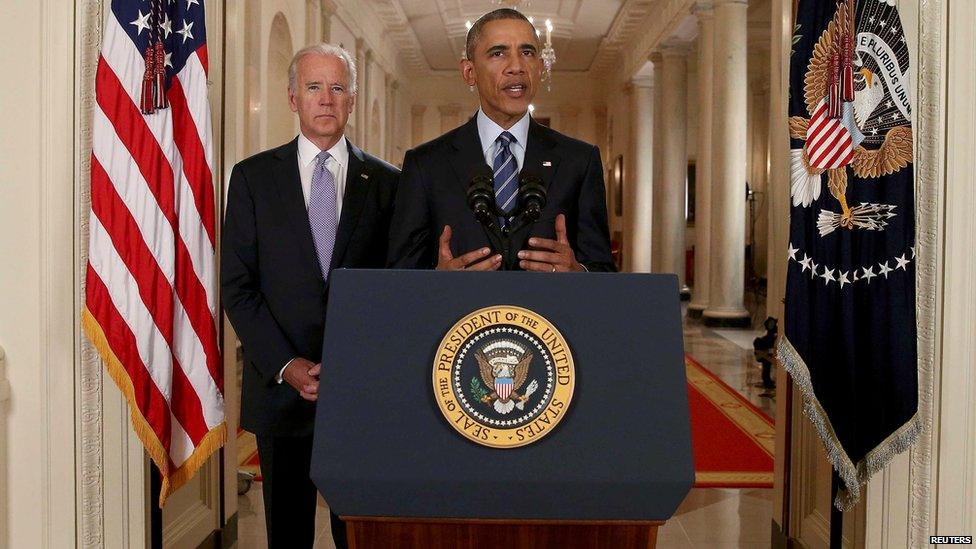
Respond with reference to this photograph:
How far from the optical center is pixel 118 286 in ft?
8.90

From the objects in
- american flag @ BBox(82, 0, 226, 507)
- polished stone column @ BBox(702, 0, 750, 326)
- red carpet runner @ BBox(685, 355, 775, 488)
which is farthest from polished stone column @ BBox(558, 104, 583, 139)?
american flag @ BBox(82, 0, 226, 507)

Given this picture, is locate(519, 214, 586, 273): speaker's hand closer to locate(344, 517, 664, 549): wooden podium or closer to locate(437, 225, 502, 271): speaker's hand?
locate(437, 225, 502, 271): speaker's hand

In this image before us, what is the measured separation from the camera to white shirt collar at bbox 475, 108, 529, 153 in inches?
90.6

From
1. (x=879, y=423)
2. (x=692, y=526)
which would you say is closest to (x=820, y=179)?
(x=879, y=423)

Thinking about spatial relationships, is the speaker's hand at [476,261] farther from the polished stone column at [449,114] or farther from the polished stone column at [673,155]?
the polished stone column at [449,114]

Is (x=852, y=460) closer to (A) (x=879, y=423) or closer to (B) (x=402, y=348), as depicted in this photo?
(A) (x=879, y=423)

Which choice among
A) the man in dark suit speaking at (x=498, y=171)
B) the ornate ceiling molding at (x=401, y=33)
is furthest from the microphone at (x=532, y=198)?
the ornate ceiling molding at (x=401, y=33)

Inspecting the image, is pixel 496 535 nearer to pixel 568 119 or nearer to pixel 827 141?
pixel 827 141

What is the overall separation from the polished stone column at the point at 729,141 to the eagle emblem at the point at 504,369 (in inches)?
457

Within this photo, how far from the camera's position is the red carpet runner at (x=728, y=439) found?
5.48m

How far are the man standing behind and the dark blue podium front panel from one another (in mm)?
1073

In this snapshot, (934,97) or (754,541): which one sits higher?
(934,97)

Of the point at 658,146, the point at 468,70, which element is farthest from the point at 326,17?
the point at 468,70

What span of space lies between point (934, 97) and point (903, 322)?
0.76 metres
